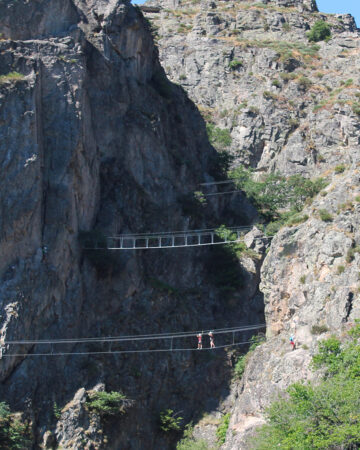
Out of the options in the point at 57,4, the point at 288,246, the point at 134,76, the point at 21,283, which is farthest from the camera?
the point at 134,76

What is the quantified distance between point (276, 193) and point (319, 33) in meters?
28.0

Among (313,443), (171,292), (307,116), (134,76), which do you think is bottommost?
(313,443)

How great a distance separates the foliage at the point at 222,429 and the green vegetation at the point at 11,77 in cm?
2129

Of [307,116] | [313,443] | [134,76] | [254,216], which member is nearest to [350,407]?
[313,443]

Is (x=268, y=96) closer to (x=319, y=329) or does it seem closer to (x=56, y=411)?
(x=319, y=329)

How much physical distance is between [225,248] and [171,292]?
5.80m

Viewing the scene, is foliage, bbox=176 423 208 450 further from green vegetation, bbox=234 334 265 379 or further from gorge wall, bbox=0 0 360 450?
green vegetation, bbox=234 334 265 379

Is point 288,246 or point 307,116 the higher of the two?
point 307,116

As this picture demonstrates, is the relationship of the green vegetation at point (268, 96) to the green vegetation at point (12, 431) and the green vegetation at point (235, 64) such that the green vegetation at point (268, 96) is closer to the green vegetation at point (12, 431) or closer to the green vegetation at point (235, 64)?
the green vegetation at point (235, 64)

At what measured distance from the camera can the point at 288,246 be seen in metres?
38.2

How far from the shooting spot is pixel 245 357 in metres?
39.2

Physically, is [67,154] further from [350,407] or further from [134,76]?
[350,407]

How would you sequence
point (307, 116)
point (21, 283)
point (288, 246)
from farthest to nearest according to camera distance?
point (307, 116)
point (288, 246)
point (21, 283)

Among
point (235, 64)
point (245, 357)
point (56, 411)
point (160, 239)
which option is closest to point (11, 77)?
point (160, 239)
